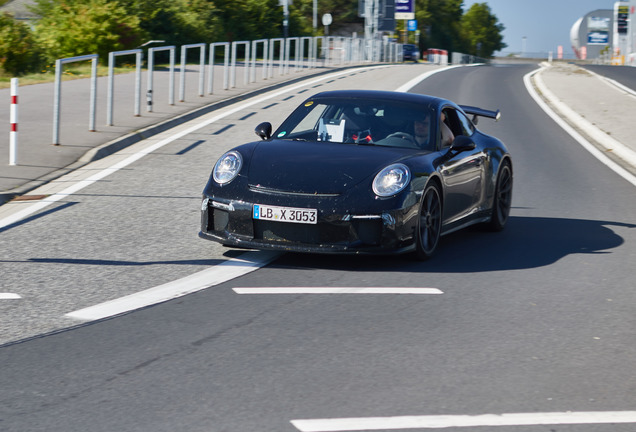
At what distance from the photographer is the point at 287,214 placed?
716 centimetres

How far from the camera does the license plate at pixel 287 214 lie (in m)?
7.13

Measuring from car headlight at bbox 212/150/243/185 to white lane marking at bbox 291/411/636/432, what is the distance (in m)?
3.72

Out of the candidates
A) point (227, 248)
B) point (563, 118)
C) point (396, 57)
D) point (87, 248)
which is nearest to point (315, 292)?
point (227, 248)

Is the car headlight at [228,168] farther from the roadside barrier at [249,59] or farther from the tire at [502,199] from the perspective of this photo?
the roadside barrier at [249,59]

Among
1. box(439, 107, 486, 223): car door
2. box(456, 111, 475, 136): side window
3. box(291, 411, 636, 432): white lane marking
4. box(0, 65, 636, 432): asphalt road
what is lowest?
box(291, 411, 636, 432): white lane marking

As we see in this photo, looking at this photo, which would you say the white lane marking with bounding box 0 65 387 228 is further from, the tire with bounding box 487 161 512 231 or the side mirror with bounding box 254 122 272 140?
the tire with bounding box 487 161 512 231

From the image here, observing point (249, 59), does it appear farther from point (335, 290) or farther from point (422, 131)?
point (335, 290)

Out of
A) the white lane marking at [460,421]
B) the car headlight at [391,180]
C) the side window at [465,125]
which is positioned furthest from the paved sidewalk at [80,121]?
the white lane marking at [460,421]

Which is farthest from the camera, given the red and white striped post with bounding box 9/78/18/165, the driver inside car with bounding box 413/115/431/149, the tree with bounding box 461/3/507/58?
the tree with bounding box 461/3/507/58

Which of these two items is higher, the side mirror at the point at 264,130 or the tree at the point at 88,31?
the tree at the point at 88,31

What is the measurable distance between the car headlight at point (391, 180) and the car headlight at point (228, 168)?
1083 mm

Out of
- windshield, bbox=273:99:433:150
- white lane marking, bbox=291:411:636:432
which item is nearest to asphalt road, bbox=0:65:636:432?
white lane marking, bbox=291:411:636:432

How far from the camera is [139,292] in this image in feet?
21.1

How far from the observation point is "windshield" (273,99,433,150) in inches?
327
